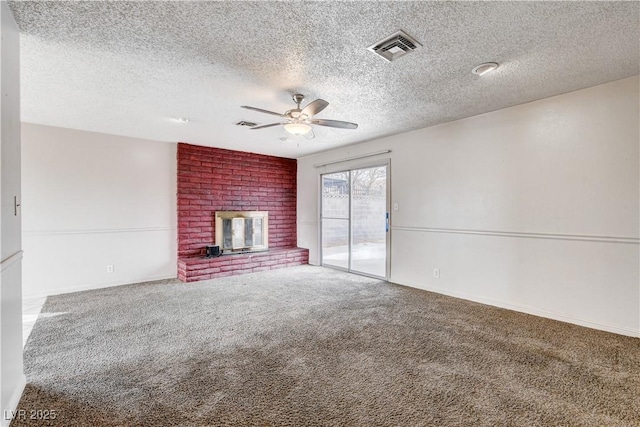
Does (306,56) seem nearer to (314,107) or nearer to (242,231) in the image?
(314,107)

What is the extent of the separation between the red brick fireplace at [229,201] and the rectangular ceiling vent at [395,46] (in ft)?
13.7

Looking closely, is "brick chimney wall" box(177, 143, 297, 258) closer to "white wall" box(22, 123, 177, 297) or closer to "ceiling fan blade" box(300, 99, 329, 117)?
"white wall" box(22, 123, 177, 297)

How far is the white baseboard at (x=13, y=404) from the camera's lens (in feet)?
5.26

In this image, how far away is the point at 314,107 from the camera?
283 centimetres

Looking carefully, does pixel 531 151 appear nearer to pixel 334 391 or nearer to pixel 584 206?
pixel 584 206

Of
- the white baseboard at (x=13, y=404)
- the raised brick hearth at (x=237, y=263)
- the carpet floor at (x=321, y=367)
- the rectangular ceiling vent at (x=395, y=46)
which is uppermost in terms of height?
the rectangular ceiling vent at (x=395, y=46)

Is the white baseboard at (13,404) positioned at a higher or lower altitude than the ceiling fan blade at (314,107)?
lower

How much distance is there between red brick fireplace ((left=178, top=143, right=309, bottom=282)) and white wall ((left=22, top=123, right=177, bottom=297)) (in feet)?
0.87

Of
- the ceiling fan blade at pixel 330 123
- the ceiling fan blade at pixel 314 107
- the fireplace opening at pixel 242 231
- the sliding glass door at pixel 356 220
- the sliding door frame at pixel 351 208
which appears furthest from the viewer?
the fireplace opening at pixel 242 231

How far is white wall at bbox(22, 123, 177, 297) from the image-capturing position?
13.7 feet

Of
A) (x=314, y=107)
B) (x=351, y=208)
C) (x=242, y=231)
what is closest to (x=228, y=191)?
(x=242, y=231)

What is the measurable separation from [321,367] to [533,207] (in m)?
2.93

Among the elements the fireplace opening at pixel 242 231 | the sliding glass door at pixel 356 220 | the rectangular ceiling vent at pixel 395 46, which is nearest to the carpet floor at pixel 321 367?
the sliding glass door at pixel 356 220

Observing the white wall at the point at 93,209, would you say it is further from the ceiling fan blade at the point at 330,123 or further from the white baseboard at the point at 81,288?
the ceiling fan blade at the point at 330,123
